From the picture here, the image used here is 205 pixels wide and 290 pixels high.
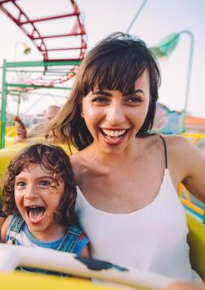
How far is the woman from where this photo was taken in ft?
2.08

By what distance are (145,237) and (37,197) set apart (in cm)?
28

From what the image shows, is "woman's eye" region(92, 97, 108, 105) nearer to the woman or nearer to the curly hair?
the woman

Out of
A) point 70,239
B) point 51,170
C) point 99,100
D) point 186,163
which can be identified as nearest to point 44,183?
point 51,170

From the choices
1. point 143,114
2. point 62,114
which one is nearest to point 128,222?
point 143,114

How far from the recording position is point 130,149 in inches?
30.1

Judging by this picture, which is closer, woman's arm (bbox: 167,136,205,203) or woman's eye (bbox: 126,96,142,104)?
woman's eye (bbox: 126,96,142,104)

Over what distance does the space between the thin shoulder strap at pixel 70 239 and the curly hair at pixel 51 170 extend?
3cm

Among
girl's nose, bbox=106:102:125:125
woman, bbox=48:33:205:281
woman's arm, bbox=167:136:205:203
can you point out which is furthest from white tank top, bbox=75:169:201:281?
girl's nose, bbox=106:102:125:125

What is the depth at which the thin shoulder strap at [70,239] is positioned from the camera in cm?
68

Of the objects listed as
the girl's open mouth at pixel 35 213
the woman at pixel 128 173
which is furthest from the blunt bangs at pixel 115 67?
the girl's open mouth at pixel 35 213

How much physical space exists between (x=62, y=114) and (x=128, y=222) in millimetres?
369

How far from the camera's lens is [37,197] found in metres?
0.69

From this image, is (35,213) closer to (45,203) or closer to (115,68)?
(45,203)

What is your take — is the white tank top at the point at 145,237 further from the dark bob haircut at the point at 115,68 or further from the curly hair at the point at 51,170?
the dark bob haircut at the point at 115,68
